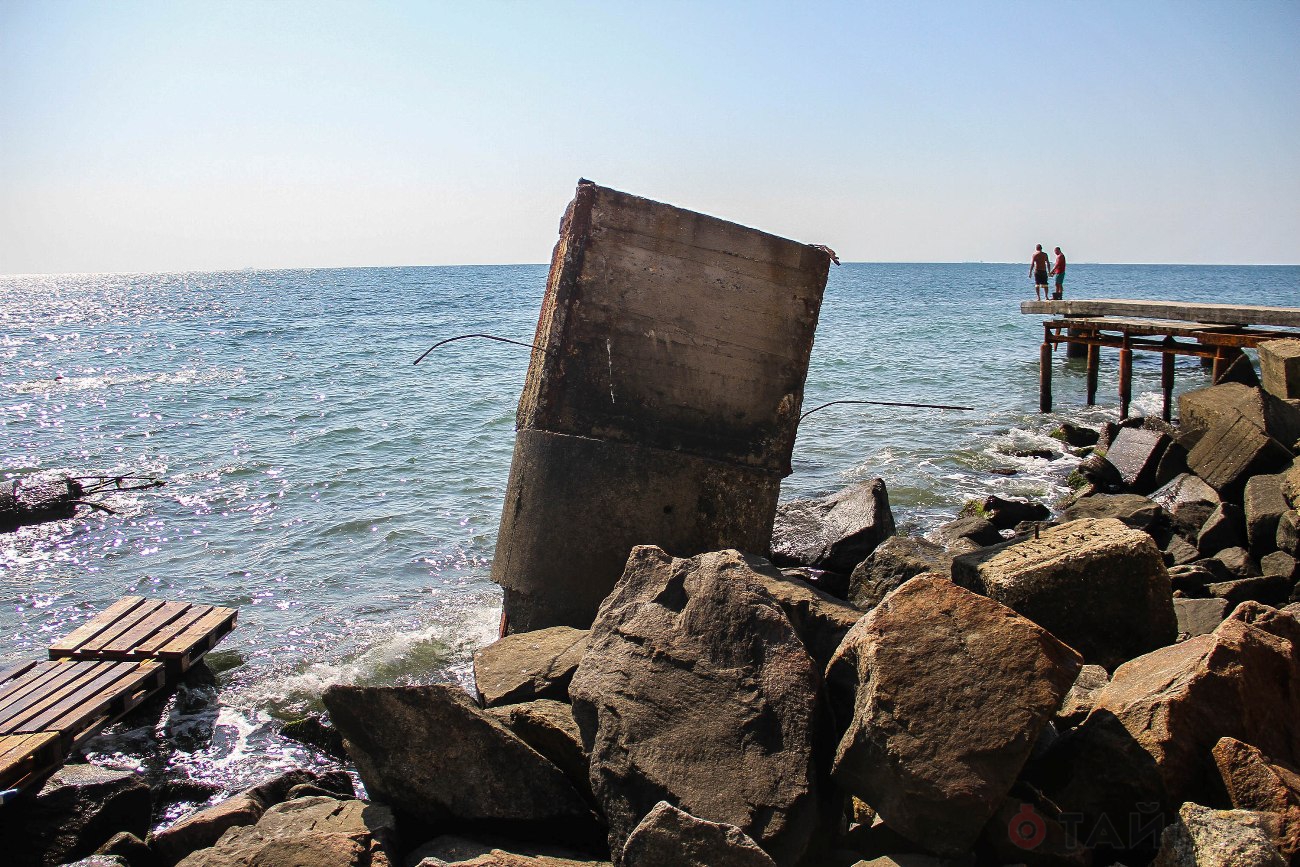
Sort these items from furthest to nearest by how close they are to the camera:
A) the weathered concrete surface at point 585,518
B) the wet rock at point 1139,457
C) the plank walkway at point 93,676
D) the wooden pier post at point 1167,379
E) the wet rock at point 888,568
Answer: the wooden pier post at point 1167,379 < the wet rock at point 1139,457 < the wet rock at point 888,568 < the weathered concrete surface at point 585,518 < the plank walkway at point 93,676

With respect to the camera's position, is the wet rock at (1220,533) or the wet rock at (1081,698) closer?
the wet rock at (1081,698)

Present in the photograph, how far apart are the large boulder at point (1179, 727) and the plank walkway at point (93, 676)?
5.08m

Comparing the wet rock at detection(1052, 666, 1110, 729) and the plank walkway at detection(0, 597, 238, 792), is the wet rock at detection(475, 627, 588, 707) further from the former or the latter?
the plank walkway at detection(0, 597, 238, 792)

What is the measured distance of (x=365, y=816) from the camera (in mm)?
3797

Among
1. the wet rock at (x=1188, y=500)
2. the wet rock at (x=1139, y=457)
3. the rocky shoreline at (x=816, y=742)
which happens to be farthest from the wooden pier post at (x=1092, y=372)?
the rocky shoreline at (x=816, y=742)

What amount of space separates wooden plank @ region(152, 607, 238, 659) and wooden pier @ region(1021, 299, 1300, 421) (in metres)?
12.6

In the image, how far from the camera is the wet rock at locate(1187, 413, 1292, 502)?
8.32m

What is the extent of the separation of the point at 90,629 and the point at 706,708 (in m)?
5.42

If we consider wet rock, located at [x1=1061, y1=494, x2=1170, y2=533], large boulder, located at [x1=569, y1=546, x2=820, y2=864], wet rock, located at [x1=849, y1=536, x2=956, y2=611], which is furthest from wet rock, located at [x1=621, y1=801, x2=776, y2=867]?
wet rock, located at [x1=1061, y1=494, x2=1170, y2=533]

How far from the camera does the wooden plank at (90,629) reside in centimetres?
645

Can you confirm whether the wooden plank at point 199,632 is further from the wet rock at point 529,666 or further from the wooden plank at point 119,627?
the wet rock at point 529,666

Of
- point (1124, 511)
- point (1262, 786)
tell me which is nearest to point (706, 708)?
point (1262, 786)

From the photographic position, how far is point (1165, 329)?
15.1 m

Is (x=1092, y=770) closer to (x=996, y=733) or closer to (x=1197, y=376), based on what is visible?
(x=996, y=733)
